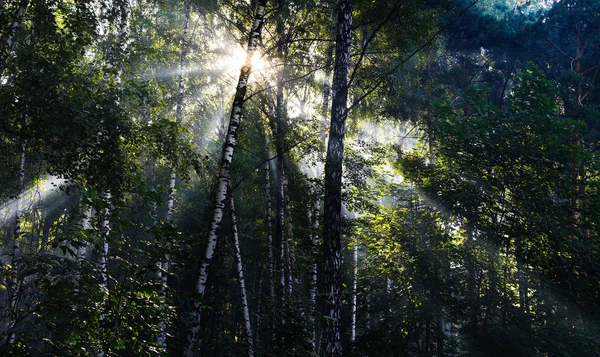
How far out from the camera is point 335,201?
700 cm

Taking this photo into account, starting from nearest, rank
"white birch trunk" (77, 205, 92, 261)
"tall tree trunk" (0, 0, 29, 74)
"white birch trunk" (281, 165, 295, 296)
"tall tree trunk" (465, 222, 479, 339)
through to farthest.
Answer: "white birch trunk" (77, 205, 92, 261) < "tall tree trunk" (0, 0, 29, 74) < "white birch trunk" (281, 165, 295, 296) < "tall tree trunk" (465, 222, 479, 339)

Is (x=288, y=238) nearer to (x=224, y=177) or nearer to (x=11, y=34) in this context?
(x=224, y=177)

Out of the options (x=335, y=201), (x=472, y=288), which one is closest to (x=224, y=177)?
(x=335, y=201)

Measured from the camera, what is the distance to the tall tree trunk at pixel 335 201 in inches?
255

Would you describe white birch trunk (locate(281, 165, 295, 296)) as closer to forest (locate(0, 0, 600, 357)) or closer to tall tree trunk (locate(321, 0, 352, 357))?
forest (locate(0, 0, 600, 357))

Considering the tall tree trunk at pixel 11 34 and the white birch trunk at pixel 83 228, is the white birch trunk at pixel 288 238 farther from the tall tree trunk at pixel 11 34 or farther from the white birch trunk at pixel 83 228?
the tall tree trunk at pixel 11 34

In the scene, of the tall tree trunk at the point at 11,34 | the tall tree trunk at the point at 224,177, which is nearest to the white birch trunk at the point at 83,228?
the tall tree trunk at the point at 224,177

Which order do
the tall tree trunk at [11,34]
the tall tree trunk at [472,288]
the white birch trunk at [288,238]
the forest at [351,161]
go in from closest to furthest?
the tall tree trunk at [11,34]
the forest at [351,161]
the white birch trunk at [288,238]
the tall tree trunk at [472,288]

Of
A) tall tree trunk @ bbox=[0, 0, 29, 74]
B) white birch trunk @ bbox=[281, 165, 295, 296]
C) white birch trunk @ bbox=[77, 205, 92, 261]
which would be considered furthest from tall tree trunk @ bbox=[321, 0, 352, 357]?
tall tree trunk @ bbox=[0, 0, 29, 74]

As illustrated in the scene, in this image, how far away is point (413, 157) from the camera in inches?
571

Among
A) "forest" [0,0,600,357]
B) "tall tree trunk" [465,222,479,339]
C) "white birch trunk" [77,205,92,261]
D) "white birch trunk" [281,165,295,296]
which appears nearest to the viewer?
"white birch trunk" [77,205,92,261]

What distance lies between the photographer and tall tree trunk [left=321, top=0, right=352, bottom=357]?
6.48m

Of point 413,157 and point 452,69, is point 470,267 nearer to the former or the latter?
point 413,157

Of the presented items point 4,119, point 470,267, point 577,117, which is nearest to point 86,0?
point 4,119
